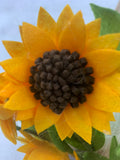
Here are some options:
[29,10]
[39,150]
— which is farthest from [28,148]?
[29,10]

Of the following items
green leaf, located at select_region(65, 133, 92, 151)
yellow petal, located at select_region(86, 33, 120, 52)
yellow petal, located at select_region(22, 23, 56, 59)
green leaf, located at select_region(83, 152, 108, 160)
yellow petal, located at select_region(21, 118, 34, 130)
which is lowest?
green leaf, located at select_region(83, 152, 108, 160)

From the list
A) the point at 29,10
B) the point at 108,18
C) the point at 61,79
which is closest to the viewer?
the point at 61,79

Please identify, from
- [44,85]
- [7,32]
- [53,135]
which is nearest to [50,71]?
[44,85]

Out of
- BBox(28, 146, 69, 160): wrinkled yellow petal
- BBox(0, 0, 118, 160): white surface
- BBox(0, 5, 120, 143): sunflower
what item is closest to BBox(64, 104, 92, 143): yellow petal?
BBox(0, 5, 120, 143): sunflower

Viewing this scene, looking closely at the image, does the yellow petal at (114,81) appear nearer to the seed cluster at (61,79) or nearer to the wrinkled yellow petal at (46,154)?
the seed cluster at (61,79)

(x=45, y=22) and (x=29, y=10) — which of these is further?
(x=29, y=10)

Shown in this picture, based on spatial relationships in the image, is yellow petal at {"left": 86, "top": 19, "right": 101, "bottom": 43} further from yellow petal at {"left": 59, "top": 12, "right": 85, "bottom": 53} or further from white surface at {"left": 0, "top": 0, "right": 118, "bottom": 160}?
white surface at {"left": 0, "top": 0, "right": 118, "bottom": 160}

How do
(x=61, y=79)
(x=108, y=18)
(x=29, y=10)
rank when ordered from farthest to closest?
(x=29, y=10), (x=108, y=18), (x=61, y=79)

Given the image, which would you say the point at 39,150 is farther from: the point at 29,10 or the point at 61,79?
the point at 29,10
